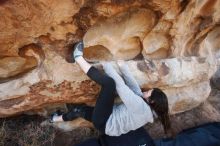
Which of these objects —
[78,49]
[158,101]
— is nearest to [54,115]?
[78,49]

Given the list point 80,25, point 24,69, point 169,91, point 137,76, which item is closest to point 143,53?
point 137,76

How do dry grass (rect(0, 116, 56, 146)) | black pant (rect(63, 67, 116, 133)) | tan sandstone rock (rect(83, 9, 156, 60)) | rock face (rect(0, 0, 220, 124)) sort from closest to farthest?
1. rock face (rect(0, 0, 220, 124))
2. black pant (rect(63, 67, 116, 133))
3. tan sandstone rock (rect(83, 9, 156, 60))
4. dry grass (rect(0, 116, 56, 146))

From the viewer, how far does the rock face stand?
82.0 inches

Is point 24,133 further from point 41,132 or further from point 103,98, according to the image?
point 103,98

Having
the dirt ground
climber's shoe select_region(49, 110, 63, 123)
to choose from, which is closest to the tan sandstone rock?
climber's shoe select_region(49, 110, 63, 123)

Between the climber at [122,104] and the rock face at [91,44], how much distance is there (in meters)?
0.12

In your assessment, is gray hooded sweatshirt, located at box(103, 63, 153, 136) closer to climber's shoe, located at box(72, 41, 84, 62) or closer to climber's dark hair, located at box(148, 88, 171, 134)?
climber's dark hair, located at box(148, 88, 171, 134)

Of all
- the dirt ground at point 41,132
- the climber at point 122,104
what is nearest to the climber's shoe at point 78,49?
the climber at point 122,104

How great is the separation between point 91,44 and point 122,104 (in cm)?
48

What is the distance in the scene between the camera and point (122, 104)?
7.97 ft

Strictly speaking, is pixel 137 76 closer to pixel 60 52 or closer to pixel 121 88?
pixel 121 88

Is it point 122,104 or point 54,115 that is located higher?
point 54,115

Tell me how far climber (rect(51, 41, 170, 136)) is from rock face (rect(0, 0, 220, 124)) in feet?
0.40

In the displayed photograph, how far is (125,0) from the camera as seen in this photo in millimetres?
2148
